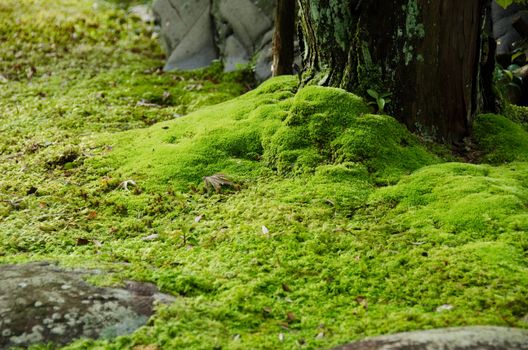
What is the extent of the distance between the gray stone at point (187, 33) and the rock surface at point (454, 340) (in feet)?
29.3

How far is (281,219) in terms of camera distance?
4633 mm

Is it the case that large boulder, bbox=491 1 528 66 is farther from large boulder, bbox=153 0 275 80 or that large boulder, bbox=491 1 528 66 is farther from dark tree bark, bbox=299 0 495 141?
dark tree bark, bbox=299 0 495 141

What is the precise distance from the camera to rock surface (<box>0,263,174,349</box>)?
10.4ft

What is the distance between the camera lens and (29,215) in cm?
505

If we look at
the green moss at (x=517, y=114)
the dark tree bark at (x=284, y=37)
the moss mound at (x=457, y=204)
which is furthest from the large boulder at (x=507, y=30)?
the moss mound at (x=457, y=204)

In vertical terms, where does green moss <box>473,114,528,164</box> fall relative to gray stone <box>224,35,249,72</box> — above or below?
below

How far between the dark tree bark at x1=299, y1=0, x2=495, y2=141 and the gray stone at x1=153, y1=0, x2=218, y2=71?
5704 mm

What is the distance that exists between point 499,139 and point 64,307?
472cm

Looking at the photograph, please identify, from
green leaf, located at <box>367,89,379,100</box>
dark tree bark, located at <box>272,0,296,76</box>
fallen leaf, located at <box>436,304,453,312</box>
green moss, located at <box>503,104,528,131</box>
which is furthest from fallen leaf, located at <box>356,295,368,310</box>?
dark tree bark, located at <box>272,0,296,76</box>

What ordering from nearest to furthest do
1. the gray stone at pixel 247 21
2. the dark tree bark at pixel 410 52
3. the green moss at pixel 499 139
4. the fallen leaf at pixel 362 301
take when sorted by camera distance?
1. the fallen leaf at pixel 362 301
2. the dark tree bark at pixel 410 52
3. the green moss at pixel 499 139
4. the gray stone at pixel 247 21

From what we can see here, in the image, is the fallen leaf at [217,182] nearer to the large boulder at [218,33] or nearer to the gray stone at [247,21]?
the large boulder at [218,33]

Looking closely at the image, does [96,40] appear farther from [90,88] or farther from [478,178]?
[478,178]

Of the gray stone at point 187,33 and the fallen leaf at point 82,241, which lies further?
the gray stone at point 187,33

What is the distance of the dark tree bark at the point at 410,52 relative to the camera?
5.59 m
